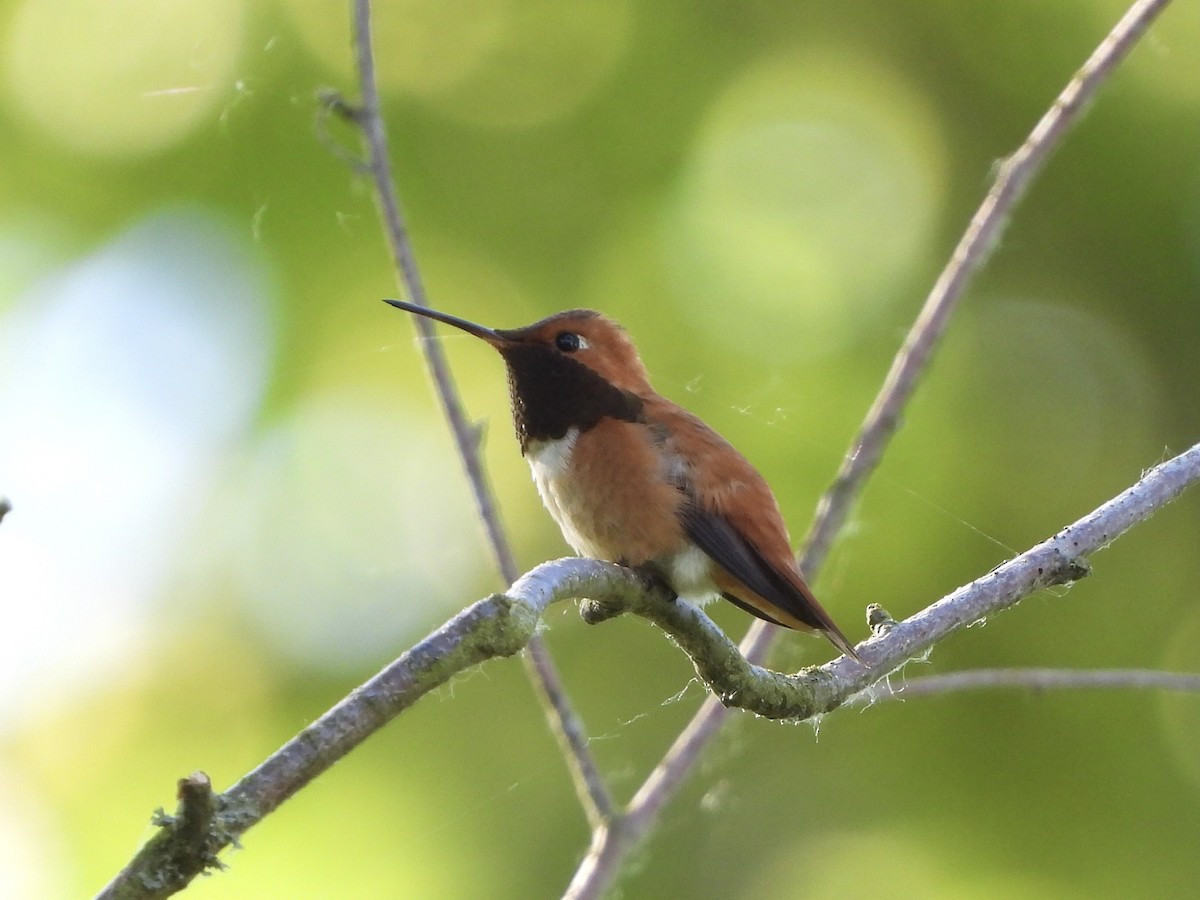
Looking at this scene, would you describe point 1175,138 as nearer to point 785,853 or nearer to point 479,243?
point 479,243

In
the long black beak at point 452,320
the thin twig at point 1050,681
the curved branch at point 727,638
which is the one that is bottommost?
the thin twig at point 1050,681

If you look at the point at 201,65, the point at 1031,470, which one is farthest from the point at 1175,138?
the point at 201,65

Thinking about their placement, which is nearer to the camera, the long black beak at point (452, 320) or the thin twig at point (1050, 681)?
the long black beak at point (452, 320)

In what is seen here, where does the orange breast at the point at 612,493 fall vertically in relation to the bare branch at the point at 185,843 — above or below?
above

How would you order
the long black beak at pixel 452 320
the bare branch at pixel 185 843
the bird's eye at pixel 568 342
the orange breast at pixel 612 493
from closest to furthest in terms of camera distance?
the bare branch at pixel 185 843
the long black beak at pixel 452 320
the orange breast at pixel 612 493
the bird's eye at pixel 568 342

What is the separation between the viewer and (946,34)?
605 cm

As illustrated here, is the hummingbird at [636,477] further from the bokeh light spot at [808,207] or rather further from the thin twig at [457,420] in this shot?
the bokeh light spot at [808,207]

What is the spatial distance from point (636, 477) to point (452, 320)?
0.57m

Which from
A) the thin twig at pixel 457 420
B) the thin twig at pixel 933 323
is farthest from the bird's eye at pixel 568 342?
the thin twig at pixel 933 323

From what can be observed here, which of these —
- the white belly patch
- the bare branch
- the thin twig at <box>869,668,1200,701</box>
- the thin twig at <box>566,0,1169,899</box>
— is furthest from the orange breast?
the bare branch

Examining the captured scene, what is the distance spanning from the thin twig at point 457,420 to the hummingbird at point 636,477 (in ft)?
0.49

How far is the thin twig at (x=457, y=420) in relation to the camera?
9.44 ft

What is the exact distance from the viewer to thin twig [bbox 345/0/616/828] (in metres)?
2.88

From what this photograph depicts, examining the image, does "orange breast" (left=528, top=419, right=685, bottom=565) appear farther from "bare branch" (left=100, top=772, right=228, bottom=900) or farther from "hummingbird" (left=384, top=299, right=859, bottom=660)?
"bare branch" (left=100, top=772, right=228, bottom=900)
